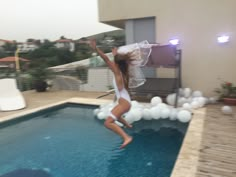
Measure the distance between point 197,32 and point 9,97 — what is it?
5.88 m

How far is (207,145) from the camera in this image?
402 centimetres

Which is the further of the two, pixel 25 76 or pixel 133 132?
pixel 25 76

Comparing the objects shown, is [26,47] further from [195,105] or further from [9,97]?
[195,105]

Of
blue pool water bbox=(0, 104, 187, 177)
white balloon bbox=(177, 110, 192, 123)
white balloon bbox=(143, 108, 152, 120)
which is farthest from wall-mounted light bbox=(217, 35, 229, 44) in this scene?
white balloon bbox=(143, 108, 152, 120)

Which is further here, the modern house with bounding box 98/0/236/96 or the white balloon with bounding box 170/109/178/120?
the modern house with bounding box 98/0/236/96

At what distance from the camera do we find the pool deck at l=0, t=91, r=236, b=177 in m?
3.19

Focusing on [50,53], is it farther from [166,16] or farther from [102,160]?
[102,160]

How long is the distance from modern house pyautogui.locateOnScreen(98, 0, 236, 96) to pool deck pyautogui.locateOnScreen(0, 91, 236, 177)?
123 cm

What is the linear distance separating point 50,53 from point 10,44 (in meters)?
1.95

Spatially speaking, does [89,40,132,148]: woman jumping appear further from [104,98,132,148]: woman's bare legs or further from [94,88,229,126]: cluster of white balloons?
[94,88,229,126]: cluster of white balloons

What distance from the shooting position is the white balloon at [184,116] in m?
5.53

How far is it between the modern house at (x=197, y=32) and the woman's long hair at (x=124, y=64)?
4776 millimetres

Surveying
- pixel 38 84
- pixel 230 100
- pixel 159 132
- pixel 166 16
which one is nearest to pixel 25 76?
pixel 38 84

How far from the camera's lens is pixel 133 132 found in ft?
17.9
